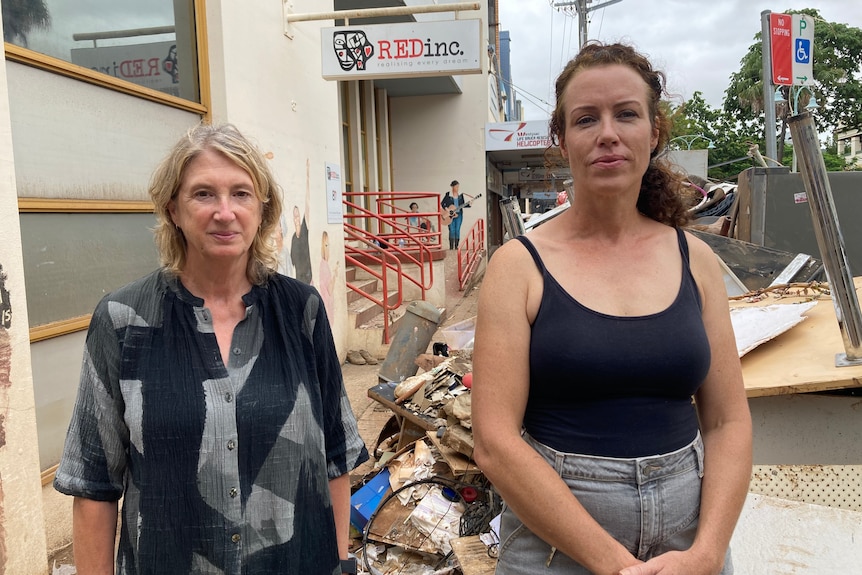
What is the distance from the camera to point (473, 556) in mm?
2969

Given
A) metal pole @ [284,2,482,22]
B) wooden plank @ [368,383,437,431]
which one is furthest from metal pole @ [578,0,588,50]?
wooden plank @ [368,383,437,431]

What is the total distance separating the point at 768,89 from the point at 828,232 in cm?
538

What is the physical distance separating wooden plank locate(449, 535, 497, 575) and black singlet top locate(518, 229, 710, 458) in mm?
1602

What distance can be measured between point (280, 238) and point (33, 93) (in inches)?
110

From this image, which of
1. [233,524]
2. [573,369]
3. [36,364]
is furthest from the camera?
[36,364]

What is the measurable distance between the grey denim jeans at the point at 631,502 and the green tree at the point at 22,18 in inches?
148

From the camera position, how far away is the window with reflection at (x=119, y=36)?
3.63 metres

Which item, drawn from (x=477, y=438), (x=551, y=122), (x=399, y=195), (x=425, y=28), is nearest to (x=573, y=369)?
(x=477, y=438)

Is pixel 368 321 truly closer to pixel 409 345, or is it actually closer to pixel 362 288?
pixel 362 288

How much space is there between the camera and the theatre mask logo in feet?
22.9

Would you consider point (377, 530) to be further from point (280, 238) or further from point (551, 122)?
point (280, 238)

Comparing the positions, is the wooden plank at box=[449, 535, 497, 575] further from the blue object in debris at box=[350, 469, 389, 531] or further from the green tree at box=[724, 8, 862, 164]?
the green tree at box=[724, 8, 862, 164]

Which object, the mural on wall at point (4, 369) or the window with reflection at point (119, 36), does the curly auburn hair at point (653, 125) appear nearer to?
the mural on wall at point (4, 369)

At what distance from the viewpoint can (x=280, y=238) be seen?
6.21 meters
